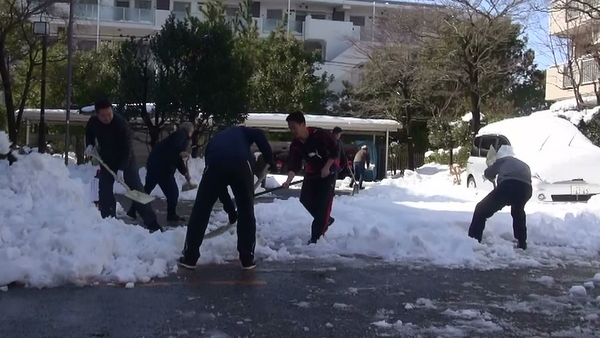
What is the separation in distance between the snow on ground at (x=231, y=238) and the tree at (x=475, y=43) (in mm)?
14576

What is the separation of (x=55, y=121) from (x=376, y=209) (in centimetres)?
1783

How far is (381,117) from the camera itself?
103ft

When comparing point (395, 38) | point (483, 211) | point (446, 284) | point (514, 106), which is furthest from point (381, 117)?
point (446, 284)

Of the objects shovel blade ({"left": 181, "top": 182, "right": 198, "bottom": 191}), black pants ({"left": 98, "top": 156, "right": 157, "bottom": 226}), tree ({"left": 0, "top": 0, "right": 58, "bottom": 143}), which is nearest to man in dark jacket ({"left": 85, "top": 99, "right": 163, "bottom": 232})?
black pants ({"left": 98, "top": 156, "right": 157, "bottom": 226})

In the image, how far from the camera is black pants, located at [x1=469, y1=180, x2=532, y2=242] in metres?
8.64

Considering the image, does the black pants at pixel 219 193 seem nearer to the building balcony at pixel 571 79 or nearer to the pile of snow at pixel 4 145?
the pile of snow at pixel 4 145

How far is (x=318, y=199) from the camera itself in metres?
8.54

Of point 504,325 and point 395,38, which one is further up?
point 395,38

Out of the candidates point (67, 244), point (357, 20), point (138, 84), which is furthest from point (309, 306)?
point (357, 20)

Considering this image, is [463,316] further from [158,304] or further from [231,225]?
[231,225]

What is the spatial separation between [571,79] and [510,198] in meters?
20.0

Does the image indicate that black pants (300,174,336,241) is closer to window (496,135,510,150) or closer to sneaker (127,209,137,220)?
sneaker (127,209,137,220)

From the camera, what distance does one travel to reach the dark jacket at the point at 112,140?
8.88 metres

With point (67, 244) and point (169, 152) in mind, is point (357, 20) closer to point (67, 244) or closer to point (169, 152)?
point (169, 152)
